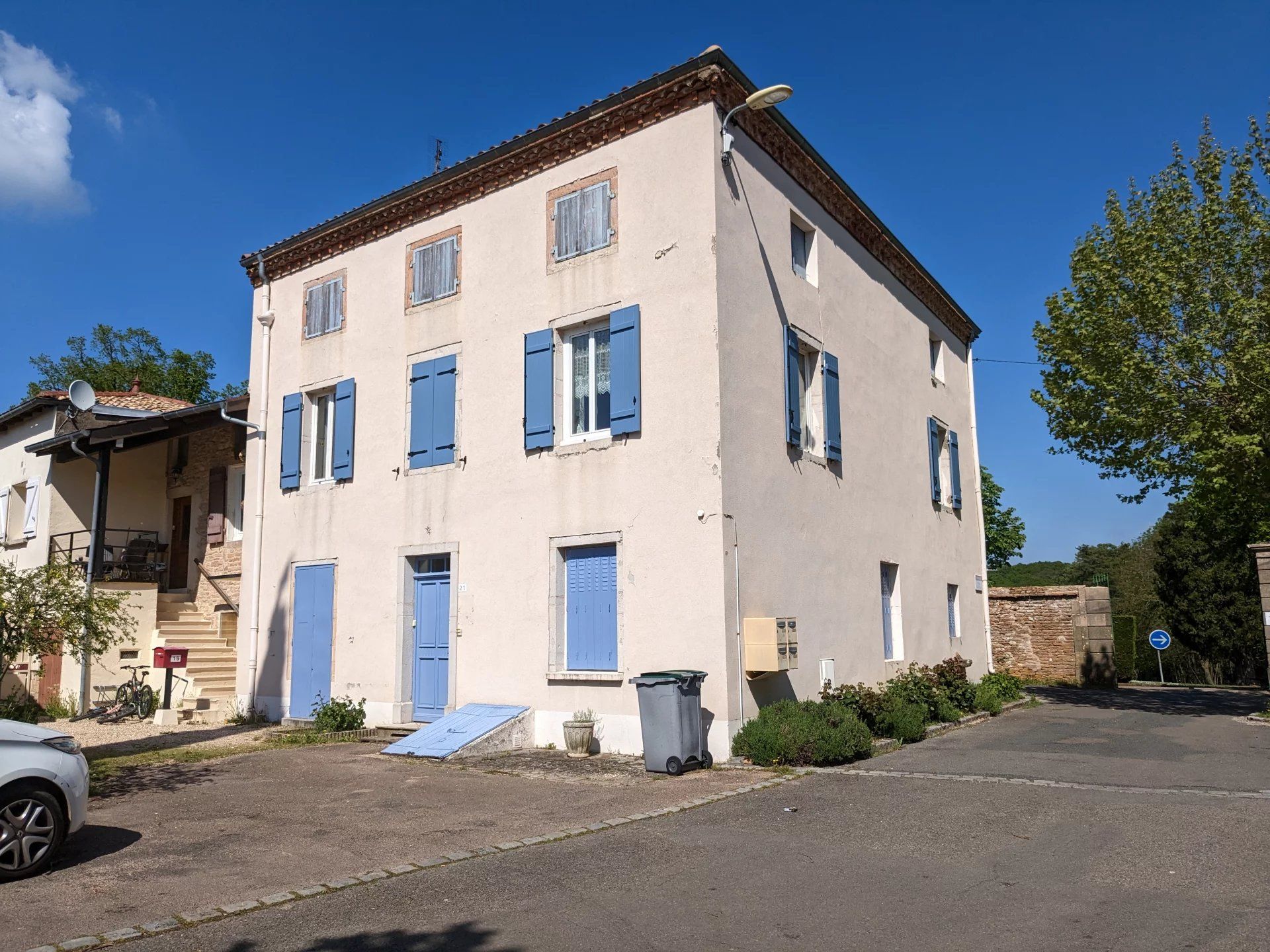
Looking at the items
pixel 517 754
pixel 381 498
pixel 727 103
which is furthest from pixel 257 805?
pixel 727 103

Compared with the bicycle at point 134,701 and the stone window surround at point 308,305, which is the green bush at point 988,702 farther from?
the bicycle at point 134,701

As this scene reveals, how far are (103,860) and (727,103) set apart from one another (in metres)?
9.79

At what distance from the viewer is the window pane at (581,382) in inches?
478

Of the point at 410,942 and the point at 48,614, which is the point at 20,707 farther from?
the point at 410,942

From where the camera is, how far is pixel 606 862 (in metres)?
6.12

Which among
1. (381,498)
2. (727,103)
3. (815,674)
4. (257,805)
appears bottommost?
(257,805)

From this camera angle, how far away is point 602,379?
12.1m

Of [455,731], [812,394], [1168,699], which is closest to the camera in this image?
[455,731]

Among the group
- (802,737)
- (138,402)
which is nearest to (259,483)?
(138,402)

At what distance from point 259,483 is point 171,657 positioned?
3.11 meters

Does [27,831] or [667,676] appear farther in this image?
[667,676]

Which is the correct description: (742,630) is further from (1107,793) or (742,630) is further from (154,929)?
(154,929)

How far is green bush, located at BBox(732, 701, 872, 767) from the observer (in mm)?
9820

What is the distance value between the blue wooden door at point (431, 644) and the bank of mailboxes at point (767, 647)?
4.46 m
